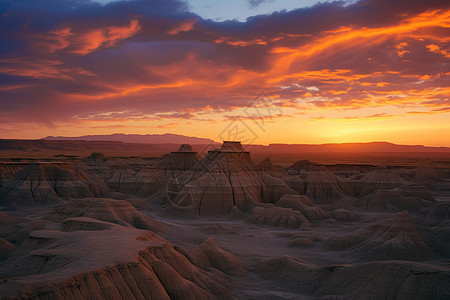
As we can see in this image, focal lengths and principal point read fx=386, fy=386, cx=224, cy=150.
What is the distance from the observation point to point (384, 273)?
25.1 meters

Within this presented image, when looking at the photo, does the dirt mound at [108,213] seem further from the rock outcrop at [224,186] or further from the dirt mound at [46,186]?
the dirt mound at [46,186]

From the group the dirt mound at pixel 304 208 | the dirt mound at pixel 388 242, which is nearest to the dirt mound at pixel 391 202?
the dirt mound at pixel 304 208

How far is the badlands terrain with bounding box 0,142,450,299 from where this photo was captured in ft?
72.3

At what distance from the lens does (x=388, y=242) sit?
35.6 meters

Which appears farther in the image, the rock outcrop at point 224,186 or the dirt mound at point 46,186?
the dirt mound at point 46,186

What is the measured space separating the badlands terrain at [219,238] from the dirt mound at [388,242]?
12 centimetres

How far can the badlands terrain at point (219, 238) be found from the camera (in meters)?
22.0

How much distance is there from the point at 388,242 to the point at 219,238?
18.5 meters

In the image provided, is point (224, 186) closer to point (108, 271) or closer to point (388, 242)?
point (388, 242)

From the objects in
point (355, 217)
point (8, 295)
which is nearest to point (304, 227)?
point (355, 217)

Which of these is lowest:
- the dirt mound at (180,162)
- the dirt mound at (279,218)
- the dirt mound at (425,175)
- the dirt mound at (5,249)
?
the dirt mound at (279,218)

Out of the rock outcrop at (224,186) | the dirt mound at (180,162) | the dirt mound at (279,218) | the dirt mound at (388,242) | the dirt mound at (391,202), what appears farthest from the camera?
the dirt mound at (180,162)

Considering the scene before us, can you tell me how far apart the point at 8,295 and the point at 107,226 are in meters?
16.6

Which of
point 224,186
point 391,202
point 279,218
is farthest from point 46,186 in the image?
point 391,202
